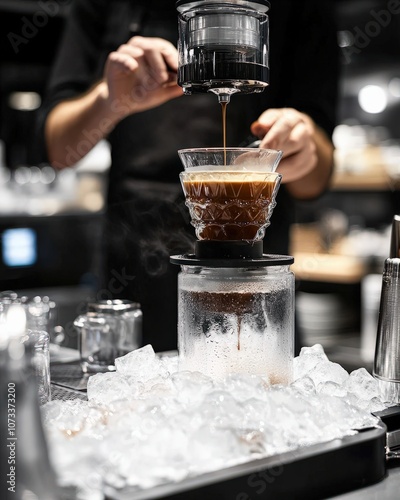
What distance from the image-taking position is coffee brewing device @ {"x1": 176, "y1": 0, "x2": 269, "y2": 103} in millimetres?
1196

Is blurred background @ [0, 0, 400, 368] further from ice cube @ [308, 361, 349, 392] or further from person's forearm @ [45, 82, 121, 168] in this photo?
ice cube @ [308, 361, 349, 392]

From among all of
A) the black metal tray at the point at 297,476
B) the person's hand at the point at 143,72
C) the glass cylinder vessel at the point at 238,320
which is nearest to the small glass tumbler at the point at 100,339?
the glass cylinder vessel at the point at 238,320

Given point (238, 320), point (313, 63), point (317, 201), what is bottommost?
point (238, 320)

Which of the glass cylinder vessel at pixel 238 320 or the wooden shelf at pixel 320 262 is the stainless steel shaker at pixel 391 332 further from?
the wooden shelf at pixel 320 262

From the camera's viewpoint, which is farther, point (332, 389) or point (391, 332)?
point (391, 332)

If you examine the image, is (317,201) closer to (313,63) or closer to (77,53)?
(313,63)

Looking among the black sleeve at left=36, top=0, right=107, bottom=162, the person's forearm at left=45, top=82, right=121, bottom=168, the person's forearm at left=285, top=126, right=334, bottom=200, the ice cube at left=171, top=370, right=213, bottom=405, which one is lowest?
the ice cube at left=171, top=370, right=213, bottom=405

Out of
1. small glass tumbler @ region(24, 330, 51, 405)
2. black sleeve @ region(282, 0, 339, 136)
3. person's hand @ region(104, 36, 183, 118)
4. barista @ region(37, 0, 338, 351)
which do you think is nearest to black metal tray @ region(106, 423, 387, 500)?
small glass tumbler @ region(24, 330, 51, 405)

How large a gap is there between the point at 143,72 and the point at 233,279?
69cm

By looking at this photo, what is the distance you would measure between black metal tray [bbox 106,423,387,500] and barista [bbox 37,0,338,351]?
117 centimetres

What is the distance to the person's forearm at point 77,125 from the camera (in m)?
2.12

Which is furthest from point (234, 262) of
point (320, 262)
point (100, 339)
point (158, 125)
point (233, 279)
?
point (320, 262)

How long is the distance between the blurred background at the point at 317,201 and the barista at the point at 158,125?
184 cm

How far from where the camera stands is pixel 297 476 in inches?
36.6
